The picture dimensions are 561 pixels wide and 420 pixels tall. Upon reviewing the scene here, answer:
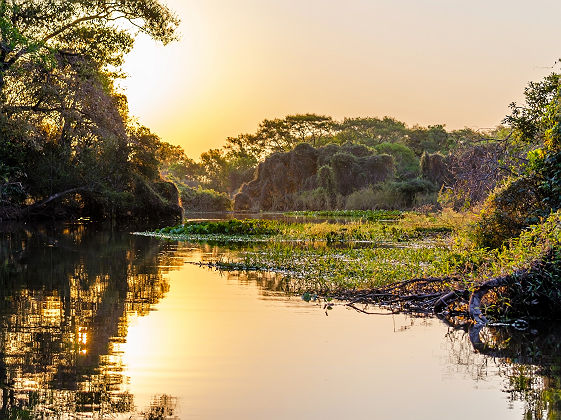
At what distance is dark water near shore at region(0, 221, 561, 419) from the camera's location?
596 centimetres

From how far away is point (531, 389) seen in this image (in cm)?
656

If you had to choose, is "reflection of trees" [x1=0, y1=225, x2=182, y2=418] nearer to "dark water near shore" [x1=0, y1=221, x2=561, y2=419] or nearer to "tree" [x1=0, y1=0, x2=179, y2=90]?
"dark water near shore" [x1=0, y1=221, x2=561, y2=419]

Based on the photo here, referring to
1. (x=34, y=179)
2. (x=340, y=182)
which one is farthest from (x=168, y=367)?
(x=340, y=182)

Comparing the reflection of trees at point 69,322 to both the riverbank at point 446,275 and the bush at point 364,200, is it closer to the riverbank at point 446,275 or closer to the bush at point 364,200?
the riverbank at point 446,275

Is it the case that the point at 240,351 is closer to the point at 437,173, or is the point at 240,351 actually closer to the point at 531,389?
the point at 531,389

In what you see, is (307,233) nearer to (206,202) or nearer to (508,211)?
(508,211)

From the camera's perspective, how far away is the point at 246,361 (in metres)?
7.58

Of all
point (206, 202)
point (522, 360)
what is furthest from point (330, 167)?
point (522, 360)

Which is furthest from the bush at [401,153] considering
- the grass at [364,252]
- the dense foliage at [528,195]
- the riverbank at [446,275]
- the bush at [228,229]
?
the dense foliage at [528,195]

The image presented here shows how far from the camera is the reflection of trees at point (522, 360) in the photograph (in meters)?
6.22

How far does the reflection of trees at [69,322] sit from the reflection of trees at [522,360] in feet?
11.5

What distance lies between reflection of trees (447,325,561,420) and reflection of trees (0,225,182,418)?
3515mm

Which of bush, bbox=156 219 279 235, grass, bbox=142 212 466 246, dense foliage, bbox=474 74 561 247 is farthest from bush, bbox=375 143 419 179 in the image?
dense foliage, bbox=474 74 561 247

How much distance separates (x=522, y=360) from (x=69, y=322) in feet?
18.8
